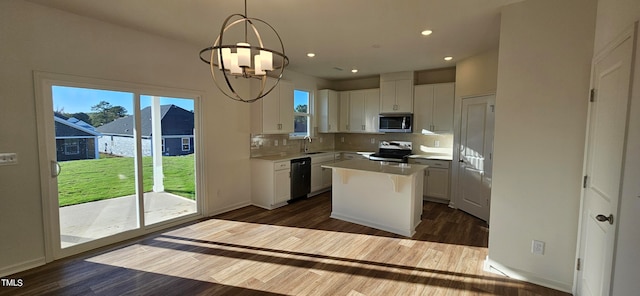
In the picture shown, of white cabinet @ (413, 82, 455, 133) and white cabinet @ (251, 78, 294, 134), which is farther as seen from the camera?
white cabinet @ (413, 82, 455, 133)

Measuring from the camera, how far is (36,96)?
8.97 ft

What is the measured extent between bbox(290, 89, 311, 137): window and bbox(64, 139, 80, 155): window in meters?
3.51

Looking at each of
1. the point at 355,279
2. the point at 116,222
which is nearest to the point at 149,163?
the point at 116,222

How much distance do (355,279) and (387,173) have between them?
1470mm

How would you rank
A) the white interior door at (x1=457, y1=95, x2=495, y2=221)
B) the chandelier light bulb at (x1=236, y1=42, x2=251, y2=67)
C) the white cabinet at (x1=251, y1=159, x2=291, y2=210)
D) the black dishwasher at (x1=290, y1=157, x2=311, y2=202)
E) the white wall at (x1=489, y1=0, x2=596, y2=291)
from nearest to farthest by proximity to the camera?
the chandelier light bulb at (x1=236, y1=42, x2=251, y2=67), the white wall at (x1=489, y1=0, x2=596, y2=291), the white interior door at (x1=457, y1=95, x2=495, y2=221), the white cabinet at (x1=251, y1=159, x2=291, y2=210), the black dishwasher at (x1=290, y1=157, x2=311, y2=202)

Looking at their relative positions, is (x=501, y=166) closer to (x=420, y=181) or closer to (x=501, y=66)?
(x=501, y=66)

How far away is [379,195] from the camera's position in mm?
3893

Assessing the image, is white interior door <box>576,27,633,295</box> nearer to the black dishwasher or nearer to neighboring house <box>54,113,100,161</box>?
the black dishwasher

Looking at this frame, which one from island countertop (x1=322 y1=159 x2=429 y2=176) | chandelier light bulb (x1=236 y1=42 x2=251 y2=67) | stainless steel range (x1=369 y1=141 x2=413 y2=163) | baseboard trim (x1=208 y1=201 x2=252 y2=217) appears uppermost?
chandelier light bulb (x1=236 y1=42 x2=251 y2=67)

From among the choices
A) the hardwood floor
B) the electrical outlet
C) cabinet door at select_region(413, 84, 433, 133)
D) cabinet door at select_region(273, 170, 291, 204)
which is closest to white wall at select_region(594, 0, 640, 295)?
the electrical outlet

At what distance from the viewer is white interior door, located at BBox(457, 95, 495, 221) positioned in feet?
13.5

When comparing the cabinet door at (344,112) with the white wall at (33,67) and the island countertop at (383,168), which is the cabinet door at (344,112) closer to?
the island countertop at (383,168)

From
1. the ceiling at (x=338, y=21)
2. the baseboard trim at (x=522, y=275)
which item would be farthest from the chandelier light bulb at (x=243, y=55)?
the baseboard trim at (x=522, y=275)

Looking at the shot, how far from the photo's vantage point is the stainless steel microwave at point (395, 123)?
563cm
